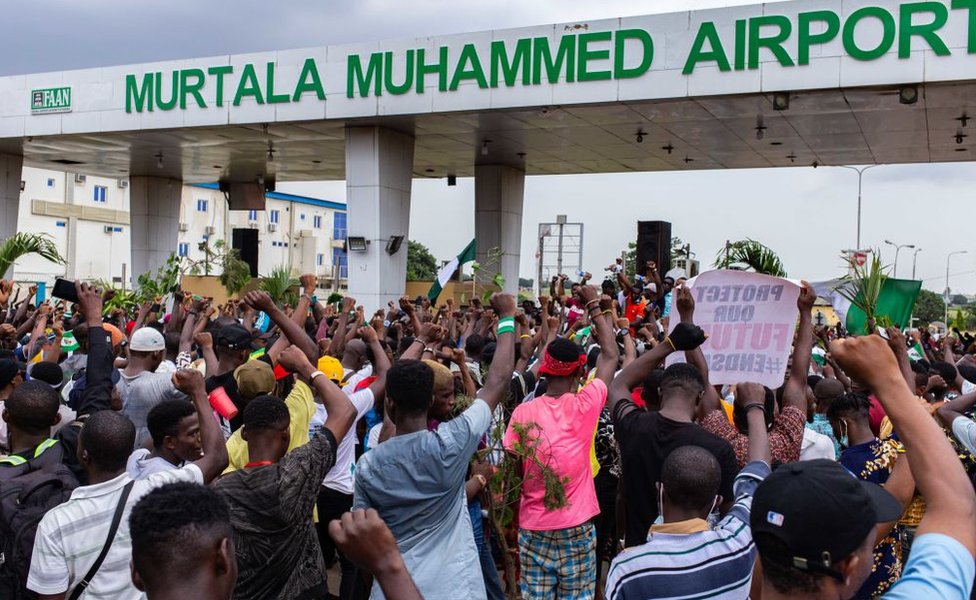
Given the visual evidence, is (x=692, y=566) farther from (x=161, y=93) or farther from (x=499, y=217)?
(x=499, y=217)

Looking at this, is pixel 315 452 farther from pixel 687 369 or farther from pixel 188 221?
pixel 188 221

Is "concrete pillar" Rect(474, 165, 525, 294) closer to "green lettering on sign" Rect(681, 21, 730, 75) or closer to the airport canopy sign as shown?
the airport canopy sign

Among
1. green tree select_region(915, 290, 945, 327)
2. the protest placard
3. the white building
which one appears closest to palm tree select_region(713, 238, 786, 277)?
the protest placard

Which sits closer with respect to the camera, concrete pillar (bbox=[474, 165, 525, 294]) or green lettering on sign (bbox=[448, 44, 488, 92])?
green lettering on sign (bbox=[448, 44, 488, 92])

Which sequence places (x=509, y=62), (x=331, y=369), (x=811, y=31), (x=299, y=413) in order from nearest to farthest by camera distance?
(x=299, y=413)
(x=331, y=369)
(x=811, y=31)
(x=509, y=62)

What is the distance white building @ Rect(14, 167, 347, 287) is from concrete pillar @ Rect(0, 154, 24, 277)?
17008mm

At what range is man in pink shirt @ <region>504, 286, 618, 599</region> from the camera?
17.6ft

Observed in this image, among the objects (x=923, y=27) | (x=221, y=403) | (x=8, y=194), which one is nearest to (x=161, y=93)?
(x=8, y=194)

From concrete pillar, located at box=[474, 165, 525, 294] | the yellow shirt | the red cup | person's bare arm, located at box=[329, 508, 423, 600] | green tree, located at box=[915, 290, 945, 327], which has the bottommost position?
green tree, located at box=[915, 290, 945, 327]

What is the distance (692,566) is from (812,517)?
3.52 feet

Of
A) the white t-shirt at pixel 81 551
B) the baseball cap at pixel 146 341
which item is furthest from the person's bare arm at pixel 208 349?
the white t-shirt at pixel 81 551

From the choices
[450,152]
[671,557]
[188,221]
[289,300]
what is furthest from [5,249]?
[188,221]

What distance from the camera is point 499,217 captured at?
25.1 meters

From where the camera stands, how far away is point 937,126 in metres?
18.8
